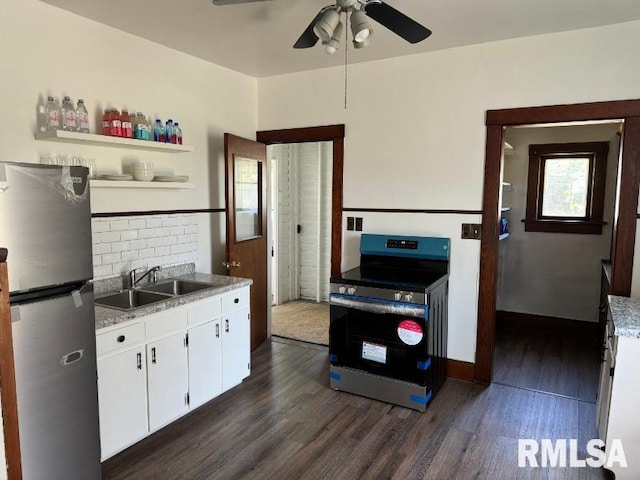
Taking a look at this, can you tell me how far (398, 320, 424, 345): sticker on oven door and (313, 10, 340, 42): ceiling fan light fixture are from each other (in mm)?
1853

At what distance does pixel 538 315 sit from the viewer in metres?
4.83

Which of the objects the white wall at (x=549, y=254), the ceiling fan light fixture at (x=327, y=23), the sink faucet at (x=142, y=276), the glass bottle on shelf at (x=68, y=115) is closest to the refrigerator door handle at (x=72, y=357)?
the sink faucet at (x=142, y=276)

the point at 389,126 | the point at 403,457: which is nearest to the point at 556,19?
the point at 389,126

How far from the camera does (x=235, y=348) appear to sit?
10.7ft

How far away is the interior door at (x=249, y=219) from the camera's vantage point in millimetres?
3600

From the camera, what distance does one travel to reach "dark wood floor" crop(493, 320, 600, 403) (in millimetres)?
3414

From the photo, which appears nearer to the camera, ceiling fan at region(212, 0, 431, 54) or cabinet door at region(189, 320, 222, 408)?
ceiling fan at region(212, 0, 431, 54)

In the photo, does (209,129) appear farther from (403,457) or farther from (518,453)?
(518,453)

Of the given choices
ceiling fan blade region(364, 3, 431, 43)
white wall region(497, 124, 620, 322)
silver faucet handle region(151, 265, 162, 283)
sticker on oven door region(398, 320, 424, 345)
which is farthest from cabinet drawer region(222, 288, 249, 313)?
white wall region(497, 124, 620, 322)

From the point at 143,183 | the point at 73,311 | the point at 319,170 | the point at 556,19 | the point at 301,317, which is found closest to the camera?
the point at 73,311

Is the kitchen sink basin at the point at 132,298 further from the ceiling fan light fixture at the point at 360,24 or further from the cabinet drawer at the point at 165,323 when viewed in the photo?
the ceiling fan light fixture at the point at 360,24

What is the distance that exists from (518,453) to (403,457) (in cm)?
67

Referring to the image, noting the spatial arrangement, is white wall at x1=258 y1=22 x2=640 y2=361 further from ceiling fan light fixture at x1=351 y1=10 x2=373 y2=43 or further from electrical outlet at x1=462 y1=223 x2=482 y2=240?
ceiling fan light fixture at x1=351 y1=10 x2=373 y2=43

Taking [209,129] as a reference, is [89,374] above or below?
below
